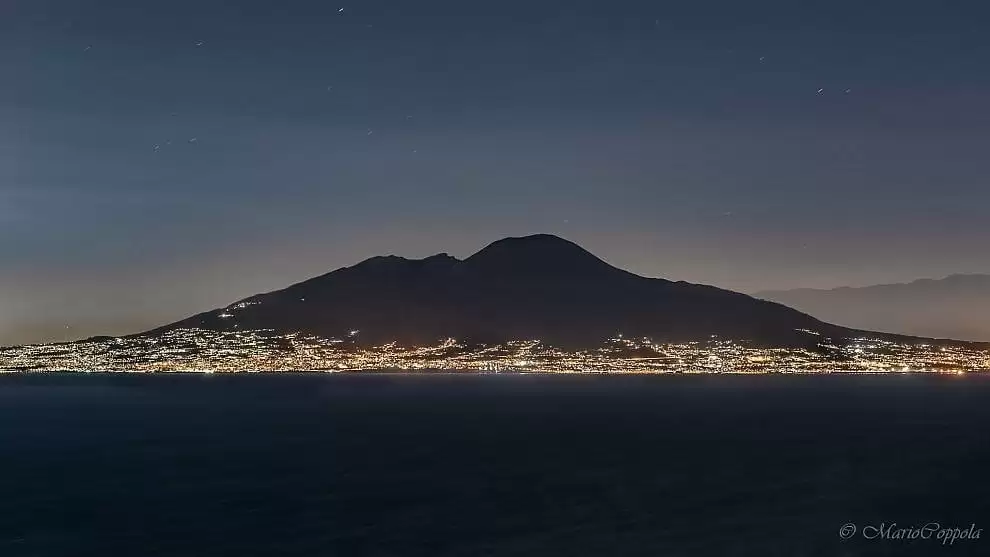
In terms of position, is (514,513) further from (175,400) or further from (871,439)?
(175,400)

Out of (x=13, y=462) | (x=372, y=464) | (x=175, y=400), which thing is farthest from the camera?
(x=175, y=400)

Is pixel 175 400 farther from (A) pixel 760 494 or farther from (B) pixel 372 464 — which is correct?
(A) pixel 760 494

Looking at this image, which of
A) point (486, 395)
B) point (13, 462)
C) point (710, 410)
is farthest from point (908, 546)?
point (486, 395)

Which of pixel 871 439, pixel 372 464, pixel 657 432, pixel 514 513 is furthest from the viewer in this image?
pixel 657 432

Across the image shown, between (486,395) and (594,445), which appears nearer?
(594,445)

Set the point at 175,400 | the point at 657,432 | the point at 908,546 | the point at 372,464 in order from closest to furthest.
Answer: the point at 908,546, the point at 372,464, the point at 657,432, the point at 175,400

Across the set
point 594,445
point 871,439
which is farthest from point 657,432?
point 871,439
